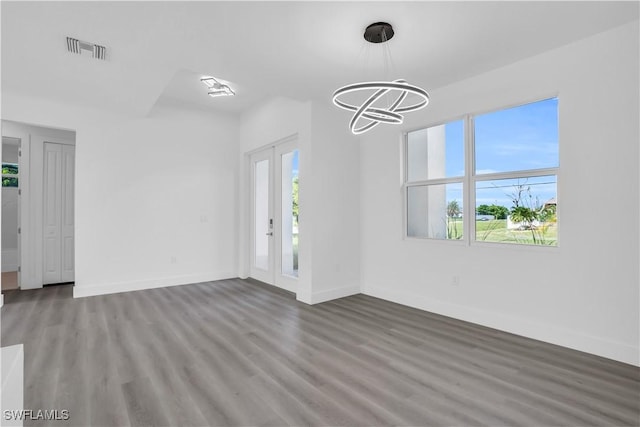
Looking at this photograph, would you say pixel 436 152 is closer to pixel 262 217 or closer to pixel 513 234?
pixel 513 234

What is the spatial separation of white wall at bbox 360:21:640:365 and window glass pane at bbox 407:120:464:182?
25 centimetres

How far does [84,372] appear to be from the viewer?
8.66 ft

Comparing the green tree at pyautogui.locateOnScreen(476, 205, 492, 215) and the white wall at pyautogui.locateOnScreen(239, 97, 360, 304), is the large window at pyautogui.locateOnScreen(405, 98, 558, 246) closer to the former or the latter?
the green tree at pyautogui.locateOnScreen(476, 205, 492, 215)

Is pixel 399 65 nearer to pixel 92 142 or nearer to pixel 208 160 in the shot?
pixel 208 160

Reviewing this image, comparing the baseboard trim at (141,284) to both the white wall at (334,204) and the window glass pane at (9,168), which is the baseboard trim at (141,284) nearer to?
the white wall at (334,204)

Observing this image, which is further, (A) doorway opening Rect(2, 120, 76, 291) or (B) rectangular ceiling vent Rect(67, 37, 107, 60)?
(A) doorway opening Rect(2, 120, 76, 291)

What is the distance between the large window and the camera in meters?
3.40

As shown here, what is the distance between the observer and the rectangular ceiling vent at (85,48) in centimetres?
310

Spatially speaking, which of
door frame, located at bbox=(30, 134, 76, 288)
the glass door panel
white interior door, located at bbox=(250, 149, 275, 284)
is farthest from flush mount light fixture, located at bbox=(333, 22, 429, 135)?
door frame, located at bbox=(30, 134, 76, 288)

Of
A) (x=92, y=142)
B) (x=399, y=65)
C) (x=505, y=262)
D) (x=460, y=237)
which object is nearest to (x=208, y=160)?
(x=92, y=142)

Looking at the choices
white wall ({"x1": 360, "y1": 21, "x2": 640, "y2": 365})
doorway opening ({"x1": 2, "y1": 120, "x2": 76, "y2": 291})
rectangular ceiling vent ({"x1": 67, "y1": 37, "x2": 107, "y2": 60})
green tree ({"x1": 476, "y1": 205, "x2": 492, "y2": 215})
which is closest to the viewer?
white wall ({"x1": 360, "y1": 21, "x2": 640, "y2": 365})

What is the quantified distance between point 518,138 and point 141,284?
5751 millimetres

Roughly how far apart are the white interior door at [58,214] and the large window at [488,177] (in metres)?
5.88

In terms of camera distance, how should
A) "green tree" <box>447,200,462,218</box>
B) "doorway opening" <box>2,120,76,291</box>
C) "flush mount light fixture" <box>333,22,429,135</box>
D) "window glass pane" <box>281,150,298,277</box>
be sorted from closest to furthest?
"flush mount light fixture" <box>333,22,429,135</box>
"green tree" <box>447,200,462,218</box>
"window glass pane" <box>281,150,298,277</box>
"doorway opening" <box>2,120,76,291</box>
